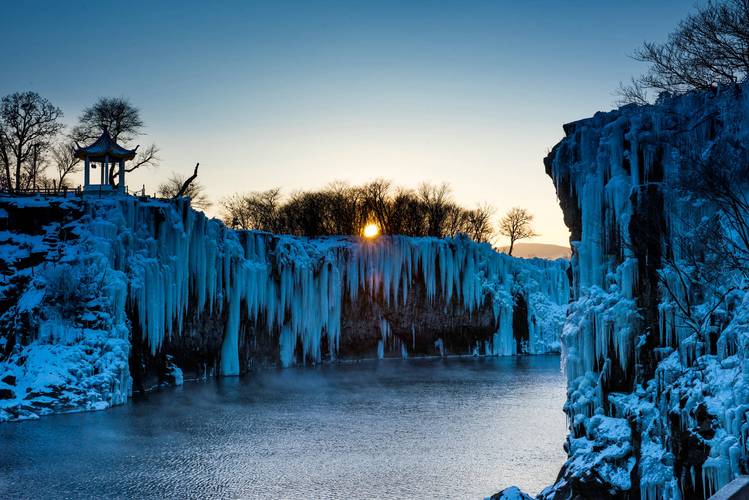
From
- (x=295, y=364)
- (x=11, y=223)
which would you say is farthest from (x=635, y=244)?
(x=295, y=364)

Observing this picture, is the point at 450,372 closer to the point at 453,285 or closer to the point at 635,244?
the point at 453,285

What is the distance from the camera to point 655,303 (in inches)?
576

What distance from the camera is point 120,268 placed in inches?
1251

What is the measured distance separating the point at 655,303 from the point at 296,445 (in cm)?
1125

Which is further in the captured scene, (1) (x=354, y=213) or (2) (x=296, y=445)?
(1) (x=354, y=213)

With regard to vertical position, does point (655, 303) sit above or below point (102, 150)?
below

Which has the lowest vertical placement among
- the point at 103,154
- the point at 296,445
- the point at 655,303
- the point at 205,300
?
the point at 296,445

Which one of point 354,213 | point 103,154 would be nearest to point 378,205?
point 354,213

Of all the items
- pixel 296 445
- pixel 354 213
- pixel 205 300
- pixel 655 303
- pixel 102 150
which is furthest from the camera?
pixel 354 213

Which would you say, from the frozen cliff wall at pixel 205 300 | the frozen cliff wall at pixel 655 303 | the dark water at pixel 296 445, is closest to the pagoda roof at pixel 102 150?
the frozen cliff wall at pixel 205 300

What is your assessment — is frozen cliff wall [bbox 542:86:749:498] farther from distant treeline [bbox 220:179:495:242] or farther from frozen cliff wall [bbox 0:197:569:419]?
distant treeline [bbox 220:179:495:242]

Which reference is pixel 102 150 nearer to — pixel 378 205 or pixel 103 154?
pixel 103 154

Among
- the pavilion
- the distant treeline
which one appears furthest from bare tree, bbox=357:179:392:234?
the pavilion

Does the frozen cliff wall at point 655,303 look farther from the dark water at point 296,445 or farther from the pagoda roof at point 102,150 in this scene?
the pagoda roof at point 102,150
